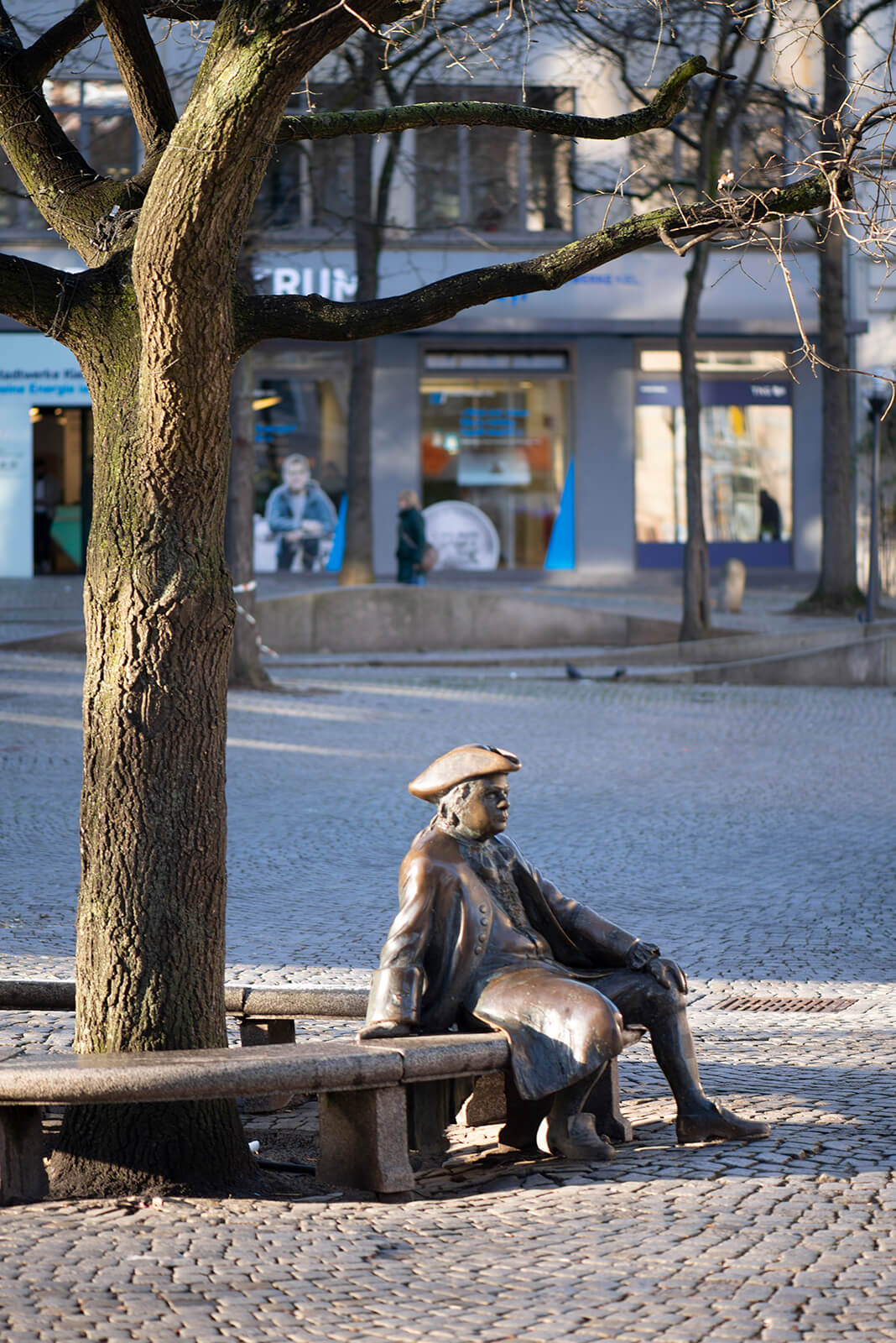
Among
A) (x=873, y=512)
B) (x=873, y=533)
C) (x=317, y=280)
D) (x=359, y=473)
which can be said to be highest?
(x=317, y=280)

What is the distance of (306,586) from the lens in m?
30.9

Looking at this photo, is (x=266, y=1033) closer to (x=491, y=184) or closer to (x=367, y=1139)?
(x=367, y=1139)

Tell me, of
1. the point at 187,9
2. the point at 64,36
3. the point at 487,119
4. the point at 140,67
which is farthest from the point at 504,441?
the point at 140,67

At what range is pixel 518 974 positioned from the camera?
4.85 metres

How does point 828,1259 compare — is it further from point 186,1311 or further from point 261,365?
point 261,365

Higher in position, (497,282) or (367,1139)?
(497,282)

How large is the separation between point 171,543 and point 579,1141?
1.93m

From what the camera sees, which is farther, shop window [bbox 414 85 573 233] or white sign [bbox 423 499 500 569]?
white sign [bbox 423 499 500 569]

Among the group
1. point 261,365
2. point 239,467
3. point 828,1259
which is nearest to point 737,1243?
point 828,1259

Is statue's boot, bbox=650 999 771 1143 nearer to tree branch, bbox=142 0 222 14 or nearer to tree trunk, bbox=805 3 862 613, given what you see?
tree branch, bbox=142 0 222 14

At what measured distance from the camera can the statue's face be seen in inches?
195

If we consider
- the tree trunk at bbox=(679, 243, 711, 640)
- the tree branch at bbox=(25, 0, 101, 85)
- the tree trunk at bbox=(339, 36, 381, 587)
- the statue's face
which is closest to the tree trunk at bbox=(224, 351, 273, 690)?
the tree trunk at bbox=(679, 243, 711, 640)

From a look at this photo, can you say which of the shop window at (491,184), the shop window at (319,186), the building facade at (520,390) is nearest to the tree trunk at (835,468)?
the building facade at (520,390)

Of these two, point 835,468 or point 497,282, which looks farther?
point 835,468
